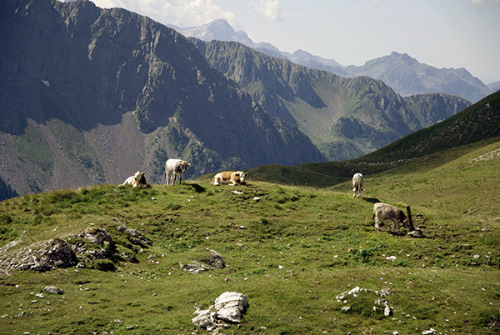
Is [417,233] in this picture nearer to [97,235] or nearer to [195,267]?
[195,267]

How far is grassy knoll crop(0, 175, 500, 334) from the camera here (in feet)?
57.4

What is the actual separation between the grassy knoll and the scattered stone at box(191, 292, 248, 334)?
0.40 metres

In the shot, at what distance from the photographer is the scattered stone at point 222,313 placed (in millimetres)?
17188

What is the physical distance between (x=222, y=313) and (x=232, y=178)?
24.4m

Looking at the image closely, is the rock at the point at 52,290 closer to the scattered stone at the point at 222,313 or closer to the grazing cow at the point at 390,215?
the scattered stone at the point at 222,313

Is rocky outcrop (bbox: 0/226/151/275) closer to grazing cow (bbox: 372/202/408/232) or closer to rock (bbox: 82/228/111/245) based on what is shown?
rock (bbox: 82/228/111/245)

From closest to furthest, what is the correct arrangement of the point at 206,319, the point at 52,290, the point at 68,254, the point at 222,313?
1. the point at 206,319
2. the point at 222,313
3. the point at 52,290
4. the point at 68,254

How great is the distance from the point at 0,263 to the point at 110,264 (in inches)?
222

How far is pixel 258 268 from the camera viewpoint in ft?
79.8

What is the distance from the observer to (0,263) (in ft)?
68.2

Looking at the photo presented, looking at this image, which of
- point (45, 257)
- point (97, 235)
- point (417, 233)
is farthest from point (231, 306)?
point (417, 233)

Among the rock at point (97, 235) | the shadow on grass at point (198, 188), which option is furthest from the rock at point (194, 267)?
the shadow on grass at point (198, 188)

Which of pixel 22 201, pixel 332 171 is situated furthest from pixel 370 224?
pixel 332 171

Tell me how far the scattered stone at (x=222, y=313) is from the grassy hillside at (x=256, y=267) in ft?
1.28
